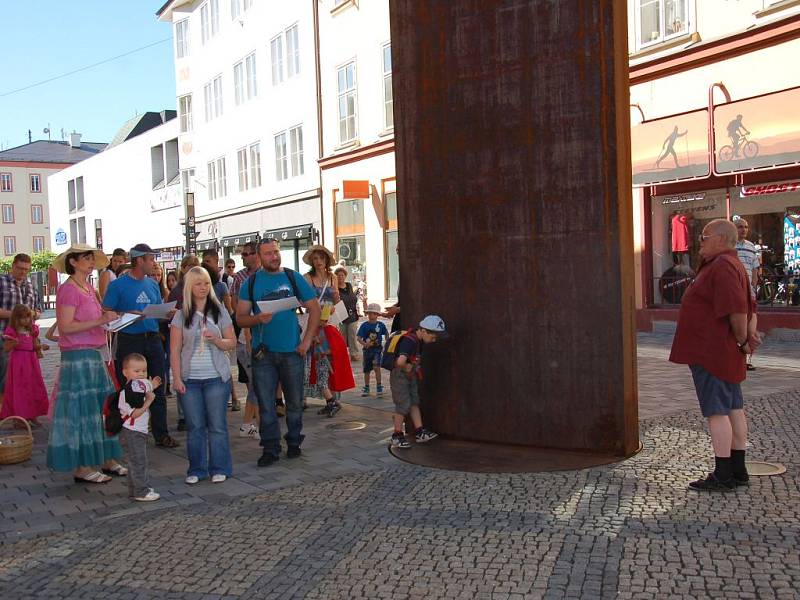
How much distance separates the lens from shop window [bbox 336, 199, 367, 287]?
25.9 metres

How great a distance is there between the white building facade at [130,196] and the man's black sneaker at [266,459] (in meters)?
32.6

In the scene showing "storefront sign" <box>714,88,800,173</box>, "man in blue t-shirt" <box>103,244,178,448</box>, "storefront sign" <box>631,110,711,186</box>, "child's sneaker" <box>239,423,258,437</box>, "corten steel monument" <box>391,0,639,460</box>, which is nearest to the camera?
"corten steel monument" <box>391,0,639,460</box>

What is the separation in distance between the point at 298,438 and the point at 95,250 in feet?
6.99

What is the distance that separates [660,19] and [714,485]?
12.6m

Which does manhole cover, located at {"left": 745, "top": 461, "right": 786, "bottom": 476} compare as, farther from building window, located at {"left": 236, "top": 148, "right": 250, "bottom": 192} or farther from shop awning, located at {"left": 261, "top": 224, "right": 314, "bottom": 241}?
building window, located at {"left": 236, "top": 148, "right": 250, "bottom": 192}

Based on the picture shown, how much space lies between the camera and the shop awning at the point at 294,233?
93.0ft

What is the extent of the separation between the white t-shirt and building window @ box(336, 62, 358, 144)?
66.8ft

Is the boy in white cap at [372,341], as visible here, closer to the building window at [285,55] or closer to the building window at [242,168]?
the building window at [285,55]

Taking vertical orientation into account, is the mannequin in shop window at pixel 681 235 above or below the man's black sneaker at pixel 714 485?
above

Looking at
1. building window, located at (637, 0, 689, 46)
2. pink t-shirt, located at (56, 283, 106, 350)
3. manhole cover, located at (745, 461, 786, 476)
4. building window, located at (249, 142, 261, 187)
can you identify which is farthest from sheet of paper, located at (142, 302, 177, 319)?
building window, located at (249, 142, 261, 187)

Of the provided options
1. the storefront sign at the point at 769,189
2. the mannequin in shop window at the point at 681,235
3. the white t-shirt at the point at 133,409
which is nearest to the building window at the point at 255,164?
the mannequin in shop window at the point at 681,235

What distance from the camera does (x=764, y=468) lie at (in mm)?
5973

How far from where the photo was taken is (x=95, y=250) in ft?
21.9

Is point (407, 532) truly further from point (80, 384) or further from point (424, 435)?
point (80, 384)
